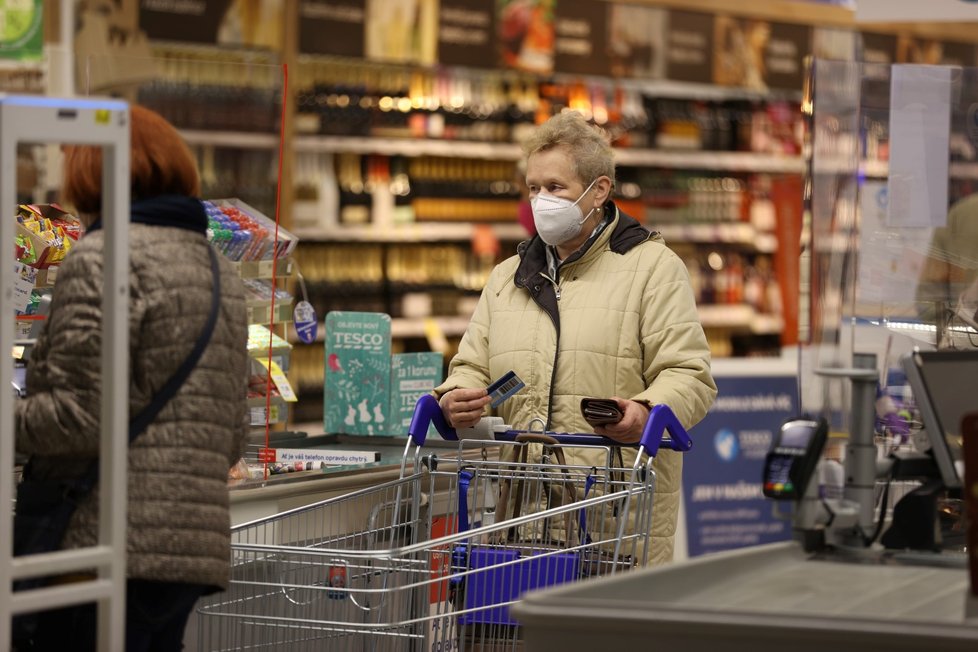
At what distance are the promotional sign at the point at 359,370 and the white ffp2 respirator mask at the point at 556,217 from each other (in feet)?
3.01

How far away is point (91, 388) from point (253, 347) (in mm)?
1667

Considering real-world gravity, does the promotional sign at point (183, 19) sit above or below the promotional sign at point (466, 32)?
below

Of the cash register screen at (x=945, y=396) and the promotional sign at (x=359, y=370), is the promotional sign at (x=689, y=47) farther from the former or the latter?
the cash register screen at (x=945, y=396)

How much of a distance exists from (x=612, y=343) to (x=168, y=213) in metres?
1.29

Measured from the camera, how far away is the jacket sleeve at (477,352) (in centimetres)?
369

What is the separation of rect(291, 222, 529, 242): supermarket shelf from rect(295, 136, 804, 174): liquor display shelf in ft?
1.39

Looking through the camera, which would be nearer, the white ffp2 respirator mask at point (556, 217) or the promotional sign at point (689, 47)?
the white ffp2 respirator mask at point (556, 217)

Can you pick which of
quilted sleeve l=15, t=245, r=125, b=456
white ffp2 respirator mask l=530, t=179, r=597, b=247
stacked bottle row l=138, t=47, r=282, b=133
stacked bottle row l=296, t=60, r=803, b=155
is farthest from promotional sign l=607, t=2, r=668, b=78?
quilted sleeve l=15, t=245, r=125, b=456

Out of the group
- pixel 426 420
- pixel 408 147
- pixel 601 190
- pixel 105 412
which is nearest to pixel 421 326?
pixel 408 147

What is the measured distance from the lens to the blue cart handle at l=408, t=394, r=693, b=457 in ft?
10.3

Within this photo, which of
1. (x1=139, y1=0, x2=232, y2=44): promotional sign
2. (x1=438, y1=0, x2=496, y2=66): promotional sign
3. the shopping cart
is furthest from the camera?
Answer: (x1=438, y1=0, x2=496, y2=66): promotional sign

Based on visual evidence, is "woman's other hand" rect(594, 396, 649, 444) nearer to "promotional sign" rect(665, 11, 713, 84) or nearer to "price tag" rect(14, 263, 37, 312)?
"price tag" rect(14, 263, 37, 312)

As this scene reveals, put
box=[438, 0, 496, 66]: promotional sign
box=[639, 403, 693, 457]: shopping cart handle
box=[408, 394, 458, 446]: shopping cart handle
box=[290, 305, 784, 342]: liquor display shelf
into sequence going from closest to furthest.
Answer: box=[639, 403, 693, 457]: shopping cart handle
box=[408, 394, 458, 446]: shopping cart handle
box=[438, 0, 496, 66]: promotional sign
box=[290, 305, 784, 342]: liquor display shelf

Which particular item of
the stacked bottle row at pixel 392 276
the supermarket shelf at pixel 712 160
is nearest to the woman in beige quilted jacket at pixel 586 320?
the stacked bottle row at pixel 392 276
